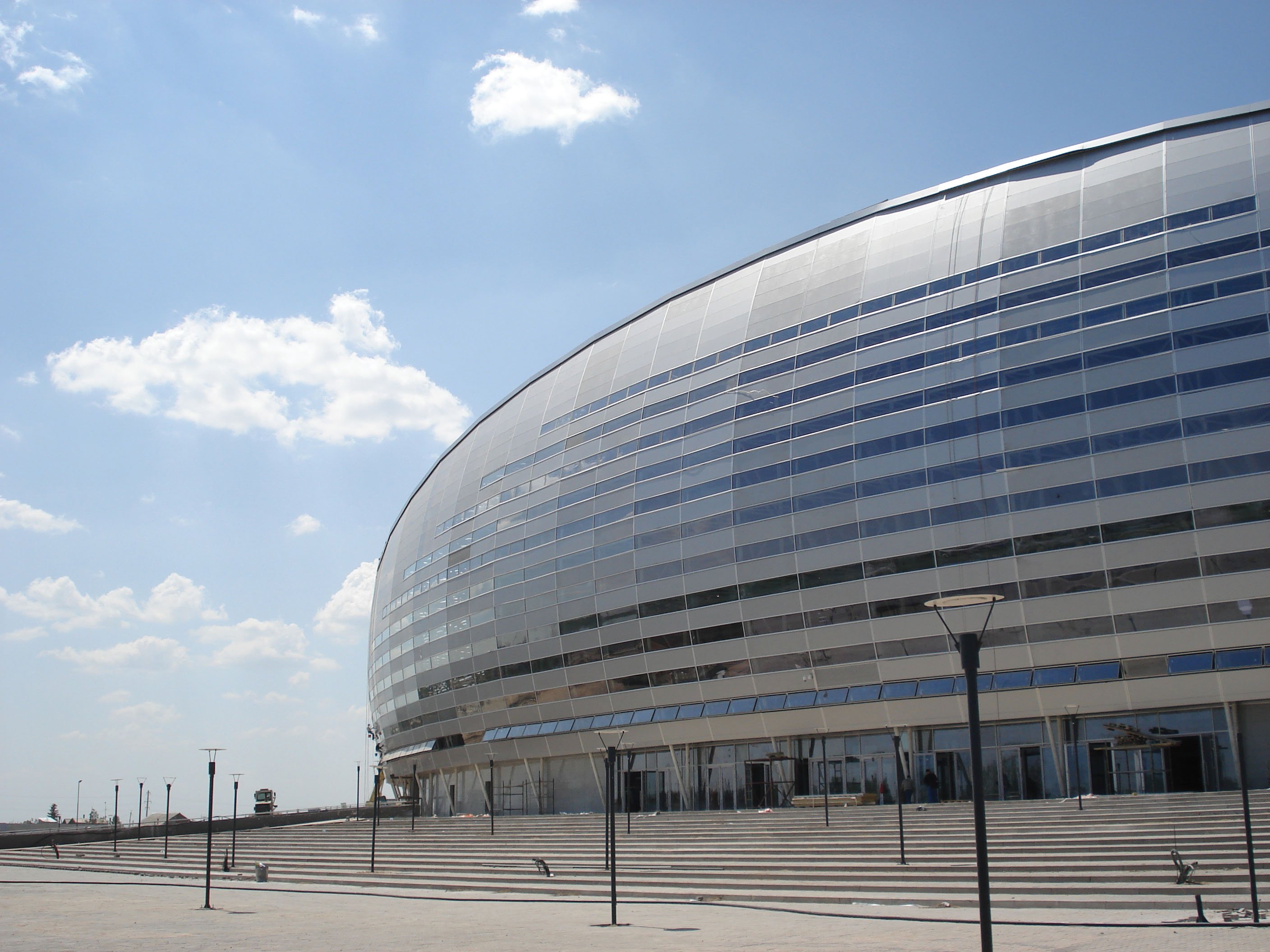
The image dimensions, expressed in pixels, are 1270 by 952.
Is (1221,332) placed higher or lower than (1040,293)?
lower

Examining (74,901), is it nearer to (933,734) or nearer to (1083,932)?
(1083,932)

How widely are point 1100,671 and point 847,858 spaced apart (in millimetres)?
16878

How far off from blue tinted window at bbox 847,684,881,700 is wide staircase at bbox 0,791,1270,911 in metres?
6.12

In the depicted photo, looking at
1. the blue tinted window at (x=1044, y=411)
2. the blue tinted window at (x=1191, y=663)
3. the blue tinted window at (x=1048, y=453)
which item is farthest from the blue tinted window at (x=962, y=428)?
the blue tinted window at (x=1191, y=663)

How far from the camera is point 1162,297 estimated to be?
4334 centimetres

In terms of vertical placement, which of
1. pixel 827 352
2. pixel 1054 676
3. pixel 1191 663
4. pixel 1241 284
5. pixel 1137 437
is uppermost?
pixel 827 352

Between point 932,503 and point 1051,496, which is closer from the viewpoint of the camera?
point 1051,496

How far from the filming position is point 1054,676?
44.7 metres

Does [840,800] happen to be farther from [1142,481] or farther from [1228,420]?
[1228,420]

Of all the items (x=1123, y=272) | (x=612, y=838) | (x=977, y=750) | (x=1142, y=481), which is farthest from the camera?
(x=1123, y=272)

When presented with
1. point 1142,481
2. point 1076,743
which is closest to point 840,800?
point 1076,743

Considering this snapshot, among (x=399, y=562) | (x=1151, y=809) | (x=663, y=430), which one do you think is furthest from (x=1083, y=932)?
(x=399, y=562)

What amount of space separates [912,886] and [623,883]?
9432mm

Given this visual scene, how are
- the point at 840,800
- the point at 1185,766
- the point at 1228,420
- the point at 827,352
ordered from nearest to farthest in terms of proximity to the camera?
the point at 1228,420 < the point at 1185,766 < the point at 840,800 < the point at 827,352
